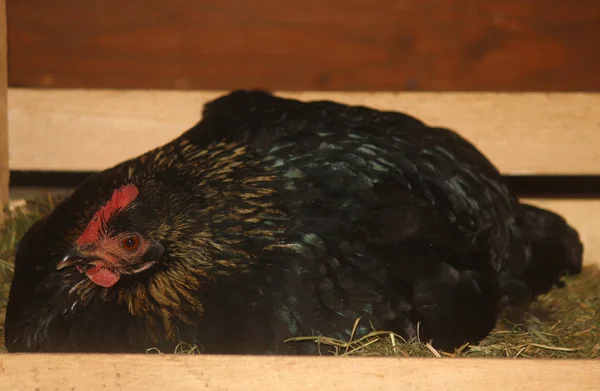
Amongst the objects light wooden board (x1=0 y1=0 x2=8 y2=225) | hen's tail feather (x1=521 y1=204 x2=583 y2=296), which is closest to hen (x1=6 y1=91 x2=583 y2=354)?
hen's tail feather (x1=521 y1=204 x2=583 y2=296)

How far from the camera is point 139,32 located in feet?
7.94

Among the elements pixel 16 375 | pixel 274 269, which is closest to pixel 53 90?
pixel 274 269

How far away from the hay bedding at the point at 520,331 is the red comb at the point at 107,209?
0.28m

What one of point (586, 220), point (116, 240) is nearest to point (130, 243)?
point (116, 240)

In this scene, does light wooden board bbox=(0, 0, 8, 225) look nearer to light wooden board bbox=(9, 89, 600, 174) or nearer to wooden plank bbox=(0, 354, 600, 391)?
light wooden board bbox=(9, 89, 600, 174)

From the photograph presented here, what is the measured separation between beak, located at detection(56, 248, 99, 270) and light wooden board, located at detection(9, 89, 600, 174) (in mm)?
740

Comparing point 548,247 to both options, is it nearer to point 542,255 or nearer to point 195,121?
point 542,255

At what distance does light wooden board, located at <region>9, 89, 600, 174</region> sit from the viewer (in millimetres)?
2145

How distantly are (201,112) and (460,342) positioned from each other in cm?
106

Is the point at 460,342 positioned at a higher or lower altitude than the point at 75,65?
lower

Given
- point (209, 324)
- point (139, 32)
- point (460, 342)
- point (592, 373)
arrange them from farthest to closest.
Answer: point (139, 32) < point (460, 342) < point (209, 324) < point (592, 373)

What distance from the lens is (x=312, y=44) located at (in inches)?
96.3

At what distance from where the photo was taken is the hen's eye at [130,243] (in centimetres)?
147

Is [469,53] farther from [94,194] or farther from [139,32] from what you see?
[94,194]
